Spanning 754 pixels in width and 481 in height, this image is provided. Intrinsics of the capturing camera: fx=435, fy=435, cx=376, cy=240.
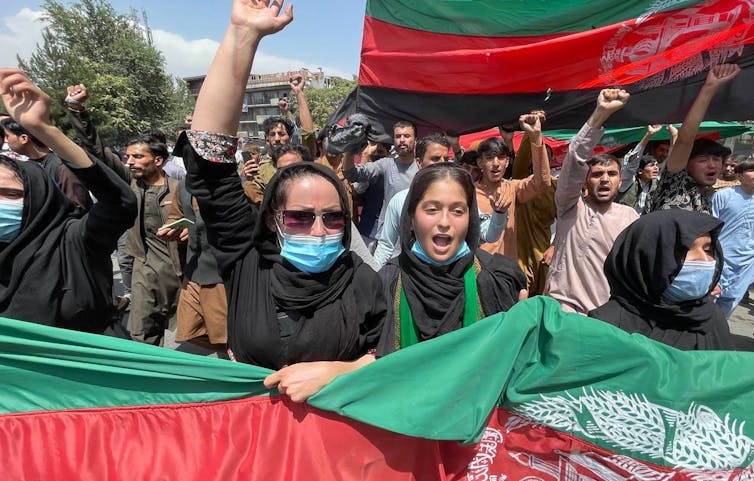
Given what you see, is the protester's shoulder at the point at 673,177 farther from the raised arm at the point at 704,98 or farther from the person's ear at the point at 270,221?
the person's ear at the point at 270,221

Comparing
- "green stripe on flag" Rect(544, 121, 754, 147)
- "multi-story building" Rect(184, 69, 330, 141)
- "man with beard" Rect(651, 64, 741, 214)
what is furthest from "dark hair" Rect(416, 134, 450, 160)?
"multi-story building" Rect(184, 69, 330, 141)

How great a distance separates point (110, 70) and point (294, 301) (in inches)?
1294

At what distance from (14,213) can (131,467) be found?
1.10 metres

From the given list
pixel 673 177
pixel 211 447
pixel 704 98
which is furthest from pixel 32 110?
pixel 673 177

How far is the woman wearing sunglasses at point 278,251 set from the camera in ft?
4.37

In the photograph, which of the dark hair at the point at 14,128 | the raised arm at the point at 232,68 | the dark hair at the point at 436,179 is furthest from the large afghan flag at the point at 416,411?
the dark hair at the point at 14,128

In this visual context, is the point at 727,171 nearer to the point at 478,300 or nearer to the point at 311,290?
the point at 478,300

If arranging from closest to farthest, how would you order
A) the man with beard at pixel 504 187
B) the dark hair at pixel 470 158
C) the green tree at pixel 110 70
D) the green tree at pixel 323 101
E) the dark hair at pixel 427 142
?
the man with beard at pixel 504 187 < the dark hair at pixel 427 142 < the dark hair at pixel 470 158 < the green tree at pixel 110 70 < the green tree at pixel 323 101

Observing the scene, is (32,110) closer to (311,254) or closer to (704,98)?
(311,254)

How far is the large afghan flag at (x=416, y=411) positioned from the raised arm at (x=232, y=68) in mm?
769

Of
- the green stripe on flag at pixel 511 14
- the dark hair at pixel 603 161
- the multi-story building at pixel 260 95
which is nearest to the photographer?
the green stripe on flag at pixel 511 14

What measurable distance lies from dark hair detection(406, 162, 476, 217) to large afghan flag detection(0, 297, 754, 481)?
24.0 inches

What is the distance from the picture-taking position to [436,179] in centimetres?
181

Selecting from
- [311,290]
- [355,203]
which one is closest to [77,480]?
[311,290]
